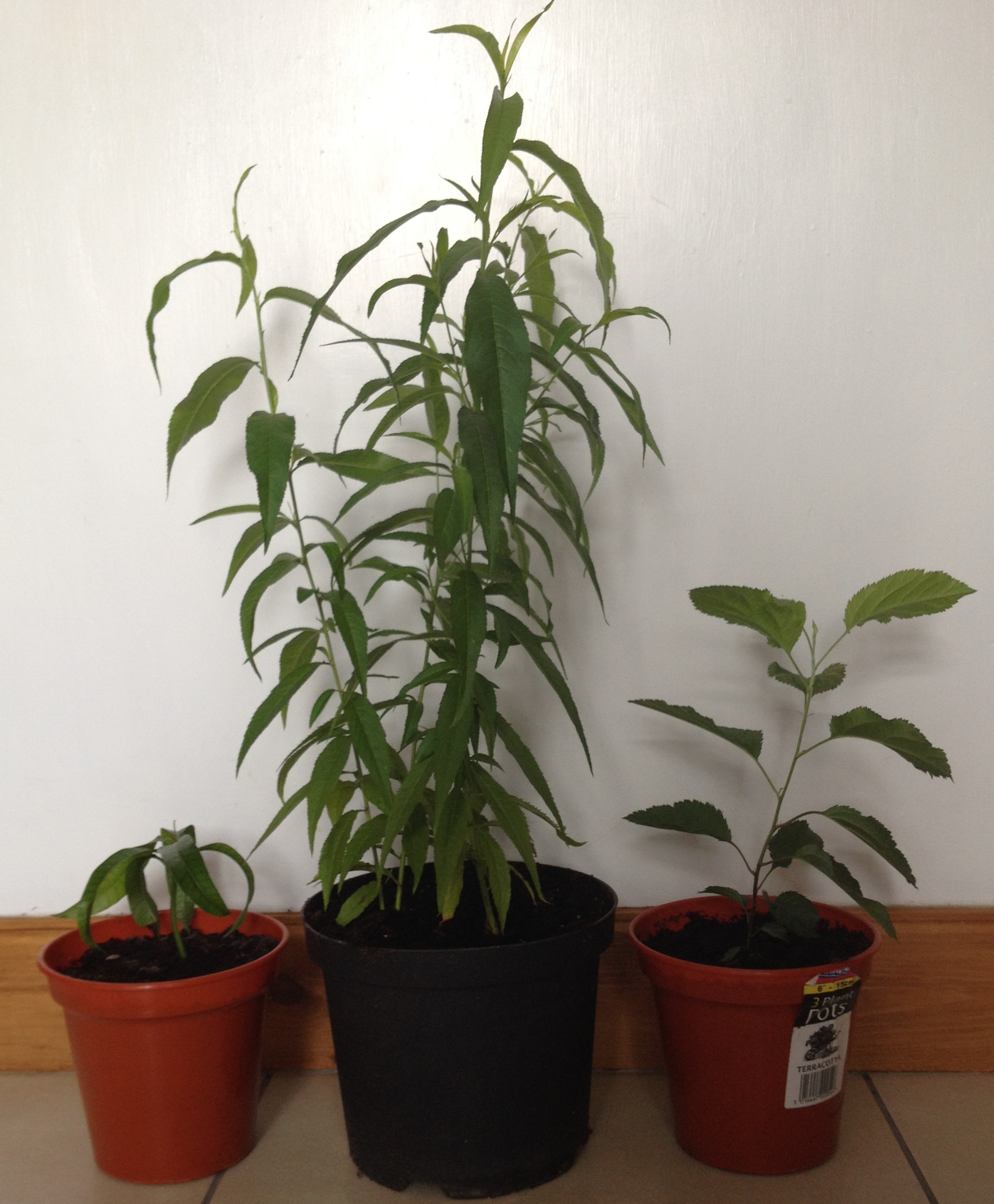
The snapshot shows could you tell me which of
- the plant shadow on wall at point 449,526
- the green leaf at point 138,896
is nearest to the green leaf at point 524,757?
the plant shadow on wall at point 449,526

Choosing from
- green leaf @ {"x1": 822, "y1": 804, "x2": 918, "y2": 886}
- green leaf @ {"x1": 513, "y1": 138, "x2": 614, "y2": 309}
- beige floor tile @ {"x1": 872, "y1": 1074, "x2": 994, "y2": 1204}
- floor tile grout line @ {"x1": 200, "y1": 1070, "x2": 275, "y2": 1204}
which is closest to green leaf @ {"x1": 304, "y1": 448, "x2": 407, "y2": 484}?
green leaf @ {"x1": 513, "y1": 138, "x2": 614, "y2": 309}

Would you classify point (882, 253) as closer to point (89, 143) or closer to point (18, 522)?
point (89, 143)

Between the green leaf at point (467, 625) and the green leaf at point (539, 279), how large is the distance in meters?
0.27

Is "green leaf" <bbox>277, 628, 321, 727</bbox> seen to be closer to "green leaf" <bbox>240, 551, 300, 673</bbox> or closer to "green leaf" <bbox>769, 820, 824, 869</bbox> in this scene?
"green leaf" <bbox>240, 551, 300, 673</bbox>

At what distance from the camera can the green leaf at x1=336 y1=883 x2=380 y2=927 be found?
38.2 inches

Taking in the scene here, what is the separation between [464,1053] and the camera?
0.94 metres

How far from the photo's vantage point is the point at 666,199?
1.17 metres

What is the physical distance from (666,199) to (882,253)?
262 millimetres

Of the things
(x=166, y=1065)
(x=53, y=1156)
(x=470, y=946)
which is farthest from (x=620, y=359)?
(x=53, y=1156)

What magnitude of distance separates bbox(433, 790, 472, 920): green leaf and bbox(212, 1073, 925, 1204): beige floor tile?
1.04 feet

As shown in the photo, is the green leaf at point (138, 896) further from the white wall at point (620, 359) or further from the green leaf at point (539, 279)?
the green leaf at point (539, 279)

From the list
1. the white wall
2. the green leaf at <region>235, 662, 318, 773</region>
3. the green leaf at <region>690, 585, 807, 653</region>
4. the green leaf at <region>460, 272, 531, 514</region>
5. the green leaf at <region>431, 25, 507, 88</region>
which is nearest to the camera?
the green leaf at <region>460, 272, 531, 514</region>

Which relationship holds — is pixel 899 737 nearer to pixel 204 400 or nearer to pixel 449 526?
pixel 449 526

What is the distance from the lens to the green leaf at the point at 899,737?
39.1 inches
